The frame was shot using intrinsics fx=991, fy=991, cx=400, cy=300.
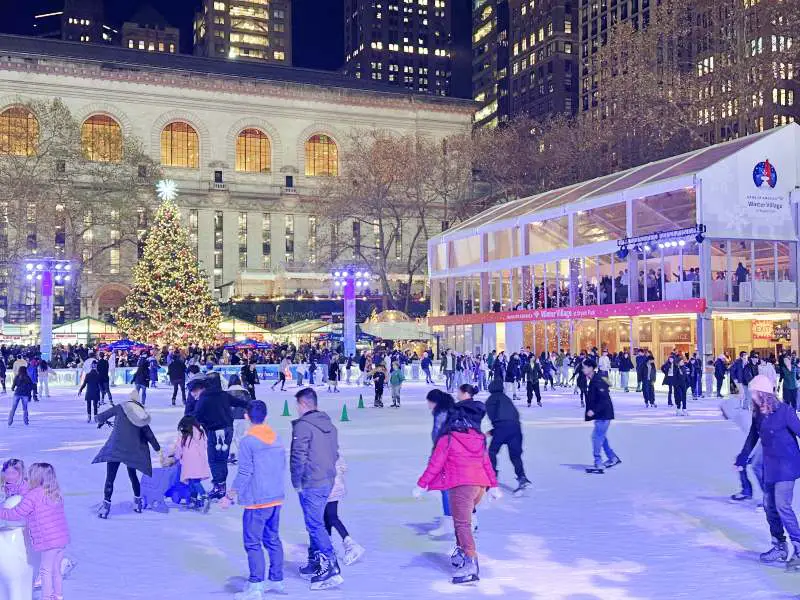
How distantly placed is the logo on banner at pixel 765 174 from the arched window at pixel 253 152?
5511 centimetres

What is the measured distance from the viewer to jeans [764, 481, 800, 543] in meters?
7.82

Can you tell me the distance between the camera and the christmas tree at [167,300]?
1780 inches

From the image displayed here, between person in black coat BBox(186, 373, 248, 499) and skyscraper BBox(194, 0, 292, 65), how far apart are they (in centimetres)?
16062

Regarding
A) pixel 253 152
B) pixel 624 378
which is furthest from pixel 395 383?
pixel 253 152

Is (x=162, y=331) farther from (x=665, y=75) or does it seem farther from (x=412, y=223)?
(x=412, y=223)

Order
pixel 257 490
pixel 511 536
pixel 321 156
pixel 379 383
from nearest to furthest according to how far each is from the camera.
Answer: pixel 257 490, pixel 511 536, pixel 379 383, pixel 321 156

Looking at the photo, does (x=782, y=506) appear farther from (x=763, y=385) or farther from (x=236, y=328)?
(x=236, y=328)

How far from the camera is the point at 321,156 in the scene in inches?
3369

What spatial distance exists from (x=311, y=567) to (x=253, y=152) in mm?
77985

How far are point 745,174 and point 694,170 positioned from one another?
1.77 meters

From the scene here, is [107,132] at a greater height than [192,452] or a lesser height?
greater

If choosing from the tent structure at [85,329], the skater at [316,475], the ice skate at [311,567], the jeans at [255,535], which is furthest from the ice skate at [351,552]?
the tent structure at [85,329]

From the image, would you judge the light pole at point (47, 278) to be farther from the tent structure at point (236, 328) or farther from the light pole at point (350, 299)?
the light pole at point (350, 299)

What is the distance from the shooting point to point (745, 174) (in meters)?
33.8
